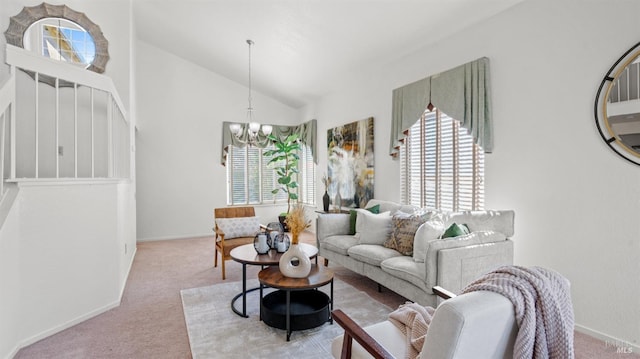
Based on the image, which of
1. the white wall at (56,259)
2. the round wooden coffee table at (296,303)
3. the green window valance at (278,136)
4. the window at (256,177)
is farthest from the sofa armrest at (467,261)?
the window at (256,177)


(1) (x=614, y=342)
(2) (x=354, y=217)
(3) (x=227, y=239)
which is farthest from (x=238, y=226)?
(1) (x=614, y=342)

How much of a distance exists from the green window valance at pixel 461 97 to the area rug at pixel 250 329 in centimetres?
208

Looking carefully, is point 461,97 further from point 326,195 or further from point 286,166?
point 286,166

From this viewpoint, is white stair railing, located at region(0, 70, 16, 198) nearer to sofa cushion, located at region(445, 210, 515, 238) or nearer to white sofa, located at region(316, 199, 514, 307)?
white sofa, located at region(316, 199, 514, 307)

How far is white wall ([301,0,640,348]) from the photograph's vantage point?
95.7 inches

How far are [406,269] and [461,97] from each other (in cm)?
198

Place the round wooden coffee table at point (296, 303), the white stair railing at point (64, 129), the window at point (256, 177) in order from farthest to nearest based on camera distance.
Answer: the window at point (256, 177) < the white stair railing at point (64, 129) < the round wooden coffee table at point (296, 303)

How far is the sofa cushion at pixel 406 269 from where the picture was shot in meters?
2.78

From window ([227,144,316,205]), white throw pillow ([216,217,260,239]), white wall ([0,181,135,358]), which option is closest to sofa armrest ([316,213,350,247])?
white throw pillow ([216,217,260,239])

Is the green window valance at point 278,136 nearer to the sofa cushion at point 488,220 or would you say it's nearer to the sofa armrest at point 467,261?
the sofa cushion at point 488,220

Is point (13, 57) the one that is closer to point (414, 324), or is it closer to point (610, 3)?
point (414, 324)

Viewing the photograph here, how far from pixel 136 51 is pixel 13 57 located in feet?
14.2

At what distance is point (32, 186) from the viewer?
2.62m

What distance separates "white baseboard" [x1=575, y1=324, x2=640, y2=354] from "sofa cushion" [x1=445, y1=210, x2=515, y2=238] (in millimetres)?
902
